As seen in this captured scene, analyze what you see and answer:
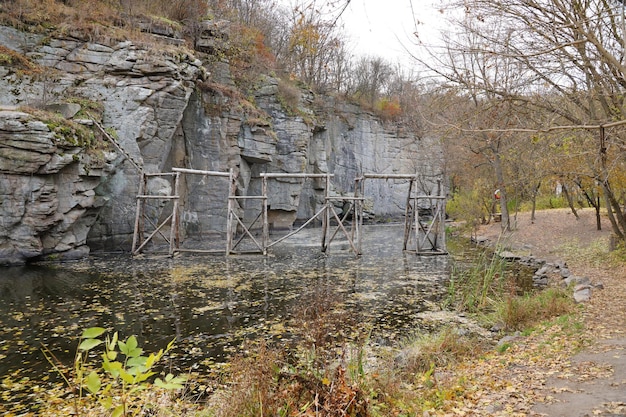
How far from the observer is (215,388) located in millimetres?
5215

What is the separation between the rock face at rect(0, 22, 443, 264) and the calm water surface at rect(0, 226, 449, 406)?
1.96 m

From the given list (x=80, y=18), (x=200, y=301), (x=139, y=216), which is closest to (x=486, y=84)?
(x=200, y=301)

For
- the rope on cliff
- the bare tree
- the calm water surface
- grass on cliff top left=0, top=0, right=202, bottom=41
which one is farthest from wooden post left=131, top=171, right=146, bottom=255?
the bare tree

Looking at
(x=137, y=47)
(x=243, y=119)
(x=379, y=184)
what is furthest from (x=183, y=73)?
(x=379, y=184)

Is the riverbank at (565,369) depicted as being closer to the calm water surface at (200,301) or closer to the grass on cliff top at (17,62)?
the calm water surface at (200,301)

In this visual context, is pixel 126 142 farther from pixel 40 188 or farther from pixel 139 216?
pixel 40 188

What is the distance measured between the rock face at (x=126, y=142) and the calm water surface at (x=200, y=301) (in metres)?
1.96

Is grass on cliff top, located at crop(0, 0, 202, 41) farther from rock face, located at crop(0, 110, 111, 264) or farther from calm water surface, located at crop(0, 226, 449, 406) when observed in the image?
calm water surface, located at crop(0, 226, 449, 406)

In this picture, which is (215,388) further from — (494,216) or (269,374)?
(494,216)

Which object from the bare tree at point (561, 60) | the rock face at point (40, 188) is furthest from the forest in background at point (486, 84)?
the rock face at point (40, 188)

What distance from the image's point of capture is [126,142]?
707 inches

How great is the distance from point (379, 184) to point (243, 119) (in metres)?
16.0

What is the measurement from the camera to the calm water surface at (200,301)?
6.79 metres

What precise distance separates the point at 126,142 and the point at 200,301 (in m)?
10.7
